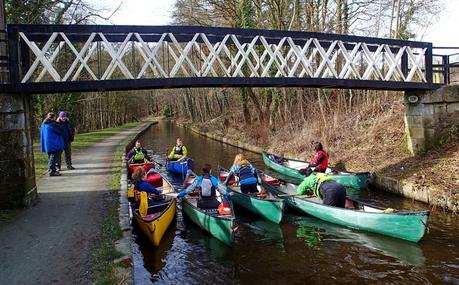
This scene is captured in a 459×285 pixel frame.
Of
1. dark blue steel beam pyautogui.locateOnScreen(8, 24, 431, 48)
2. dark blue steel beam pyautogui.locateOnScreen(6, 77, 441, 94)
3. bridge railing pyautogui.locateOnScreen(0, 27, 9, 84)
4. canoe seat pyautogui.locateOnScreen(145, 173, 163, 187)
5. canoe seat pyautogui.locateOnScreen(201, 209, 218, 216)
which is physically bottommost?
canoe seat pyautogui.locateOnScreen(201, 209, 218, 216)

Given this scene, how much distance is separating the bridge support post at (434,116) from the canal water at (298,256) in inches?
187

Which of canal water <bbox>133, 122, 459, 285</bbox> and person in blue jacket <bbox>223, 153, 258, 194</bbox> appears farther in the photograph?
person in blue jacket <bbox>223, 153, 258, 194</bbox>

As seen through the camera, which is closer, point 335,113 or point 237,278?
point 237,278

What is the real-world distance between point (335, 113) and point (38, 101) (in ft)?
66.2

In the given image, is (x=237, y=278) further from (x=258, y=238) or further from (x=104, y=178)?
(x=104, y=178)

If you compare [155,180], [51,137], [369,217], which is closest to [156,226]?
[155,180]

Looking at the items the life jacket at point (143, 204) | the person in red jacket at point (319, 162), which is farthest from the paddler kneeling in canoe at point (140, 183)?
the person in red jacket at point (319, 162)

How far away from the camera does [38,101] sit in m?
30.5

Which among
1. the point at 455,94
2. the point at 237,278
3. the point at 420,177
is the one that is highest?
the point at 455,94

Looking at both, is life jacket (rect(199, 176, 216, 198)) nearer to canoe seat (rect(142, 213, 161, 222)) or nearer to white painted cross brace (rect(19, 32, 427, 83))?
canoe seat (rect(142, 213, 161, 222))

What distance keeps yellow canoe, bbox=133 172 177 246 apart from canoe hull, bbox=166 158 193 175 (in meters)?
7.23

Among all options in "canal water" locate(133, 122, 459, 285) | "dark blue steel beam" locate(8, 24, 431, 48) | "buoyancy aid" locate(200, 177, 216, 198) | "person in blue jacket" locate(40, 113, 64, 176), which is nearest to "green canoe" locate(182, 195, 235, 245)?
"canal water" locate(133, 122, 459, 285)

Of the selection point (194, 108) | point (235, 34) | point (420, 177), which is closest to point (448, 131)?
point (420, 177)

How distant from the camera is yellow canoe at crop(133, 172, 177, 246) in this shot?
9953mm
